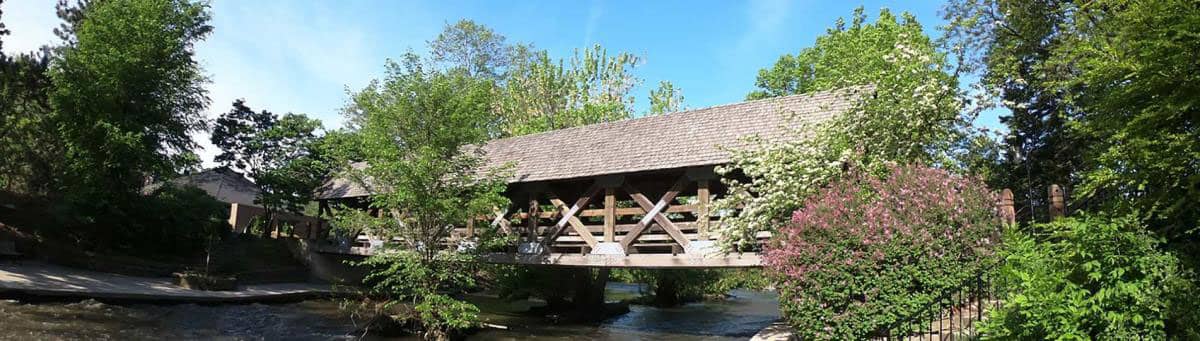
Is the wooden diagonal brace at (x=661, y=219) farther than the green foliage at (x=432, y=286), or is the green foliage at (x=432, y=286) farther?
the wooden diagonal brace at (x=661, y=219)

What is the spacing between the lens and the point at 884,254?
719cm

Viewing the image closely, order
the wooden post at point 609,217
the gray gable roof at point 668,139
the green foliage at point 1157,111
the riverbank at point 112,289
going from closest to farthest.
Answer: the green foliage at point 1157,111
the gray gable roof at point 668,139
the wooden post at point 609,217
the riverbank at point 112,289

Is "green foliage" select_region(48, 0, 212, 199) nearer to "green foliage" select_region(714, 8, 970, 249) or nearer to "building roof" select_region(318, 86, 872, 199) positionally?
"building roof" select_region(318, 86, 872, 199)

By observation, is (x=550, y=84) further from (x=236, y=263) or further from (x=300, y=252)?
(x=236, y=263)

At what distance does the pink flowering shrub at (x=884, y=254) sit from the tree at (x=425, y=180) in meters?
5.69

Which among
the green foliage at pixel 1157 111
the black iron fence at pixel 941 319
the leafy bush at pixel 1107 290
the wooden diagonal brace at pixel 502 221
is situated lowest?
the black iron fence at pixel 941 319

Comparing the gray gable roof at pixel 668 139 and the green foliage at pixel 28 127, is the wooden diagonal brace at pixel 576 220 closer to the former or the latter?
the gray gable roof at pixel 668 139

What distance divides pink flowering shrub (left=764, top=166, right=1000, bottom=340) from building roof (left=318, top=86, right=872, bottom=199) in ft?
11.6

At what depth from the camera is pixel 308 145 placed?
82.9 ft

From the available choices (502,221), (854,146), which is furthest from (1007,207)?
(502,221)

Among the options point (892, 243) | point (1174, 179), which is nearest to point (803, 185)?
point (892, 243)

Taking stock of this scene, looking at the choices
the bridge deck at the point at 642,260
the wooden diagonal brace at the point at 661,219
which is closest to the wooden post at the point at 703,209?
the wooden diagonal brace at the point at 661,219

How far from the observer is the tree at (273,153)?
24062 millimetres

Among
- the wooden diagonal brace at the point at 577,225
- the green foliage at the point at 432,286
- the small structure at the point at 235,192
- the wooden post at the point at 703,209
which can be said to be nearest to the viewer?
the green foliage at the point at 432,286
